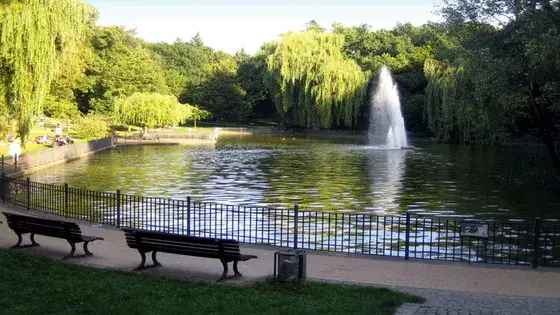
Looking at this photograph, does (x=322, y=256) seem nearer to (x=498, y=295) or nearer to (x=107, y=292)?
(x=498, y=295)

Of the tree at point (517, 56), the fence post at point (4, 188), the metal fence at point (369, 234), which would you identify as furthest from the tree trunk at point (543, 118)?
the fence post at point (4, 188)

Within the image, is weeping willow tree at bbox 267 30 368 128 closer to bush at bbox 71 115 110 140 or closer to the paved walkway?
bush at bbox 71 115 110 140

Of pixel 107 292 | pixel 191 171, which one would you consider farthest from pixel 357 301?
pixel 191 171

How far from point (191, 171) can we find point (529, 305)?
92.8 feet

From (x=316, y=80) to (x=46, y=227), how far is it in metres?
64.0

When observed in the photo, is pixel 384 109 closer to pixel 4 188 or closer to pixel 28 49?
pixel 28 49

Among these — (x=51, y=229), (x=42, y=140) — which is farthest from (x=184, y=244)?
(x=42, y=140)

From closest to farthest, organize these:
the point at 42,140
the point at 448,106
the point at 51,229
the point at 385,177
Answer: the point at 51,229 → the point at 385,177 → the point at 42,140 → the point at 448,106

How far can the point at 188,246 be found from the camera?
11281 millimetres

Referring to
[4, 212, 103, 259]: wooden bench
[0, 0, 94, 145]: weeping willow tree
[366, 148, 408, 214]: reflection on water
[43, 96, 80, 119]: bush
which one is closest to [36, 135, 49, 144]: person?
[43, 96, 80, 119]: bush

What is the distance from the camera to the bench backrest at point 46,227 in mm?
12582

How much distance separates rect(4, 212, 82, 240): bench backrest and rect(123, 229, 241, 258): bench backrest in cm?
137

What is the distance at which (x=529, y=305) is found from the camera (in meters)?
9.76

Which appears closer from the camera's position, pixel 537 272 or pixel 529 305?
pixel 529 305
